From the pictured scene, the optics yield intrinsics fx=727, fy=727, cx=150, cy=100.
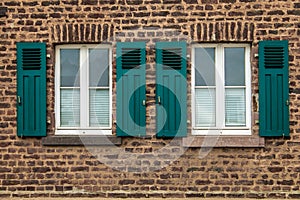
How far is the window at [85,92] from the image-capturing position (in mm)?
12242

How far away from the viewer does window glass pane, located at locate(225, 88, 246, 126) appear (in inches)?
477

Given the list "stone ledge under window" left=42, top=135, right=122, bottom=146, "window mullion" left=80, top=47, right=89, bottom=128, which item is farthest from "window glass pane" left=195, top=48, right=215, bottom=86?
"window mullion" left=80, top=47, right=89, bottom=128

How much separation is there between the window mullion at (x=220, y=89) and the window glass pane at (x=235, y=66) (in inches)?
3.4

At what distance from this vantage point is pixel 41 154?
1212 centimetres

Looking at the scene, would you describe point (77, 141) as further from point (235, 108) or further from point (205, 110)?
point (235, 108)

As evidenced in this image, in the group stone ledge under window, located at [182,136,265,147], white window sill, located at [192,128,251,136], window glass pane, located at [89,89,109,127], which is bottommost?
stone ledge under window, located at [182,136,265,147]

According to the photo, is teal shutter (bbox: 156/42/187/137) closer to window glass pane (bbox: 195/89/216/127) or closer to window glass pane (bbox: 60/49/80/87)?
window glass pane (bbox: 195/89/216/127)

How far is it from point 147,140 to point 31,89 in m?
2.11

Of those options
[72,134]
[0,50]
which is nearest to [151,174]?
[72,134]

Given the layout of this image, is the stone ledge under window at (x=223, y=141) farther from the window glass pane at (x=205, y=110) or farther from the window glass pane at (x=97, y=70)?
the window glass pane at (x=97, y=70)

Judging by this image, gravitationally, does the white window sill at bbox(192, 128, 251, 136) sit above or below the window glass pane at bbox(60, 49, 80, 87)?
below

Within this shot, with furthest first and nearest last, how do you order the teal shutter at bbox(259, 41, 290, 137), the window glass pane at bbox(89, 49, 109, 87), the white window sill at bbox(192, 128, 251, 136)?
the window glass pane at bbox(89, 49, 109, 87) < the white window sill at bbox(192, 128, 251, 136) < the teal shutter at bbox(259, 41, 290, 137)

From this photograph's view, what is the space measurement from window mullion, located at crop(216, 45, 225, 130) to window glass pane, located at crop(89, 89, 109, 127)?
6.11ft

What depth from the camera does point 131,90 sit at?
12023mm
